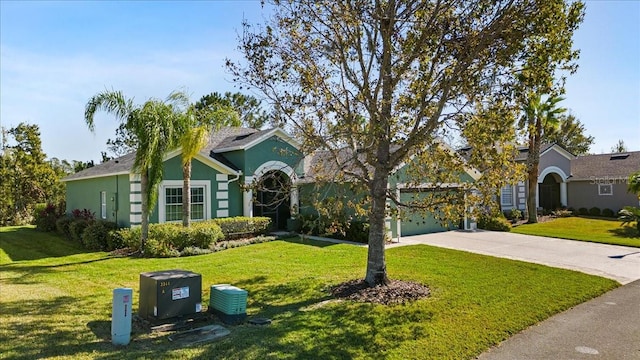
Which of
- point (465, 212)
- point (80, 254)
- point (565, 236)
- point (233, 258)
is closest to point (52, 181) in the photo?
point (80, 254)

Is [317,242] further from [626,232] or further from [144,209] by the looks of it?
[626,232]

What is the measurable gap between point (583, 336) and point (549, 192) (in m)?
29.9

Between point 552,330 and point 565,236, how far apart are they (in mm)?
14935

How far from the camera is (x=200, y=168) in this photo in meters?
18.9

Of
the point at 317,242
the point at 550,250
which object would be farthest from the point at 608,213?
the point at 317,242

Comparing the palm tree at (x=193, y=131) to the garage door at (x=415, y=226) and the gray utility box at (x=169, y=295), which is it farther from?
the gray utility box at (x=169, y=295)

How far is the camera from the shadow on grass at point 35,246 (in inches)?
638

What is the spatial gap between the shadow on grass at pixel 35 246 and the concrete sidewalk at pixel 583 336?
15.8 meters

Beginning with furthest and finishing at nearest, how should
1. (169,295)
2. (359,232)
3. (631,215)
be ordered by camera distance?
(631,215)
(359,232)
(169,295)

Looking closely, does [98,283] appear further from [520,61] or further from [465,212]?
[520,61]

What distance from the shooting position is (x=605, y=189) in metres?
30.1

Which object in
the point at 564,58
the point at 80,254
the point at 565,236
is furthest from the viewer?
the point at 565,236

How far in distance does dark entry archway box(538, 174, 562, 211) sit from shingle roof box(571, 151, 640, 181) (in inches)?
62.9

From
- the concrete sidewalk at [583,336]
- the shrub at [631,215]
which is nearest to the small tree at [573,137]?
the shrub at [631,215]
